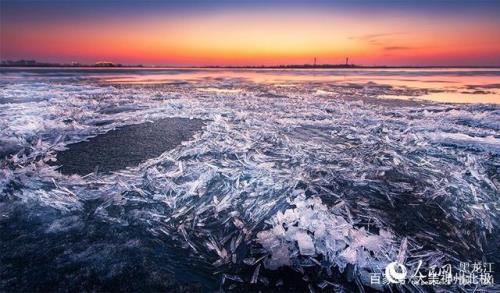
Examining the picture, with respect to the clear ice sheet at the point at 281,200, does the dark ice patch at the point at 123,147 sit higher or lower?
higher

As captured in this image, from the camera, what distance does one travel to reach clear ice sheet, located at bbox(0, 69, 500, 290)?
270cm

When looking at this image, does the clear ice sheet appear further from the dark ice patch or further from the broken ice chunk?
the dark ice patch

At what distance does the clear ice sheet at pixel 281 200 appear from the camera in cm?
270

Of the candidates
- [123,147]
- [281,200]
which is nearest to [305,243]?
[281,200]

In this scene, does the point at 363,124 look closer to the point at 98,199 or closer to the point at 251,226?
the point at 251,226

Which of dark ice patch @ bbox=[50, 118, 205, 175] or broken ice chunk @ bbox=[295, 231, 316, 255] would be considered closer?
broken ice chunk @ bbox=[295, 231, 316, 255]

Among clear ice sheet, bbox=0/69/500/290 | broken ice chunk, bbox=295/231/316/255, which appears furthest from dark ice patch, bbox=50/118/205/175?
broken ice chunk, bbox=295/231/316/255

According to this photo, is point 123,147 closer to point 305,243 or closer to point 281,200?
point 281,200

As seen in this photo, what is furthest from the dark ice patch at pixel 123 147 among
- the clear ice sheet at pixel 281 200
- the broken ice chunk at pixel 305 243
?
the broken ice chunk at pixel 305 243

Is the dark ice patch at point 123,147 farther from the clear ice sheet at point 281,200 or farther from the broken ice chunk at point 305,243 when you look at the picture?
the broken ice chunk at point 305,243

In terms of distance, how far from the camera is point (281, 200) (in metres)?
3.68

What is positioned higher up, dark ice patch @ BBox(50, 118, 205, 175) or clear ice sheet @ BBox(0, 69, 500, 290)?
dark ice patch @ BBox(50, 118, 205, 175)

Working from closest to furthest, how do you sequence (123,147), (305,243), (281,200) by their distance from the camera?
(305,243) → (281,200) → (123,147)

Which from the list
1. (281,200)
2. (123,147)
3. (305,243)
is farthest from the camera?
(123,147)
